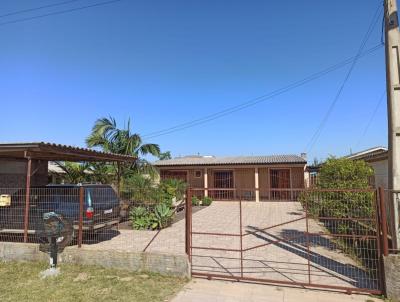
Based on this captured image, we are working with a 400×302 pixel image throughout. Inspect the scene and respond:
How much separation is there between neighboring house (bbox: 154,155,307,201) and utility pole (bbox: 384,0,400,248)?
1619 centimetres

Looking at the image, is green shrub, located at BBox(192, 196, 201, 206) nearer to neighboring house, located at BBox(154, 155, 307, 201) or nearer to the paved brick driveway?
neighboring house, located at BBox(154, 155, 307, 201)

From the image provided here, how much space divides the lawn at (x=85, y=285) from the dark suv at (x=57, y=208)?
1425mm

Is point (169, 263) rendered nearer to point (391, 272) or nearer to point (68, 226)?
point (68, 226)

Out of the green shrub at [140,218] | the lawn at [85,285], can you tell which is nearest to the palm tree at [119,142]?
the green shrub at [140,218]

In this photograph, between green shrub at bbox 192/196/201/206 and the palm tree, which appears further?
green shrub at bbox 192/196/201/206

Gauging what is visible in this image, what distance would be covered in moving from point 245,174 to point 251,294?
→ 1930cm

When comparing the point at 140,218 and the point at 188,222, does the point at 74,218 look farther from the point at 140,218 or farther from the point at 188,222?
the point at 140,218

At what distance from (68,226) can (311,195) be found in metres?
7.80

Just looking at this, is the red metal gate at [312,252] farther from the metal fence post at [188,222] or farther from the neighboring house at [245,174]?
the neighboring house at [245,174]

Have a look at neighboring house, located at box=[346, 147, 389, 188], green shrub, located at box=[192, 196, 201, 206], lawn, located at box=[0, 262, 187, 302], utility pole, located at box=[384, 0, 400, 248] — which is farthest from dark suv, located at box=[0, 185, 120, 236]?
green shrub, located at box=[192, 196, 201, 206]

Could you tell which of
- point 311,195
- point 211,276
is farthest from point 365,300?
point 311,195

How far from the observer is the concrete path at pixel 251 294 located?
5.25 m

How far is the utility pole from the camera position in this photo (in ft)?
19.0

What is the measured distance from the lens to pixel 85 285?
235 inches
